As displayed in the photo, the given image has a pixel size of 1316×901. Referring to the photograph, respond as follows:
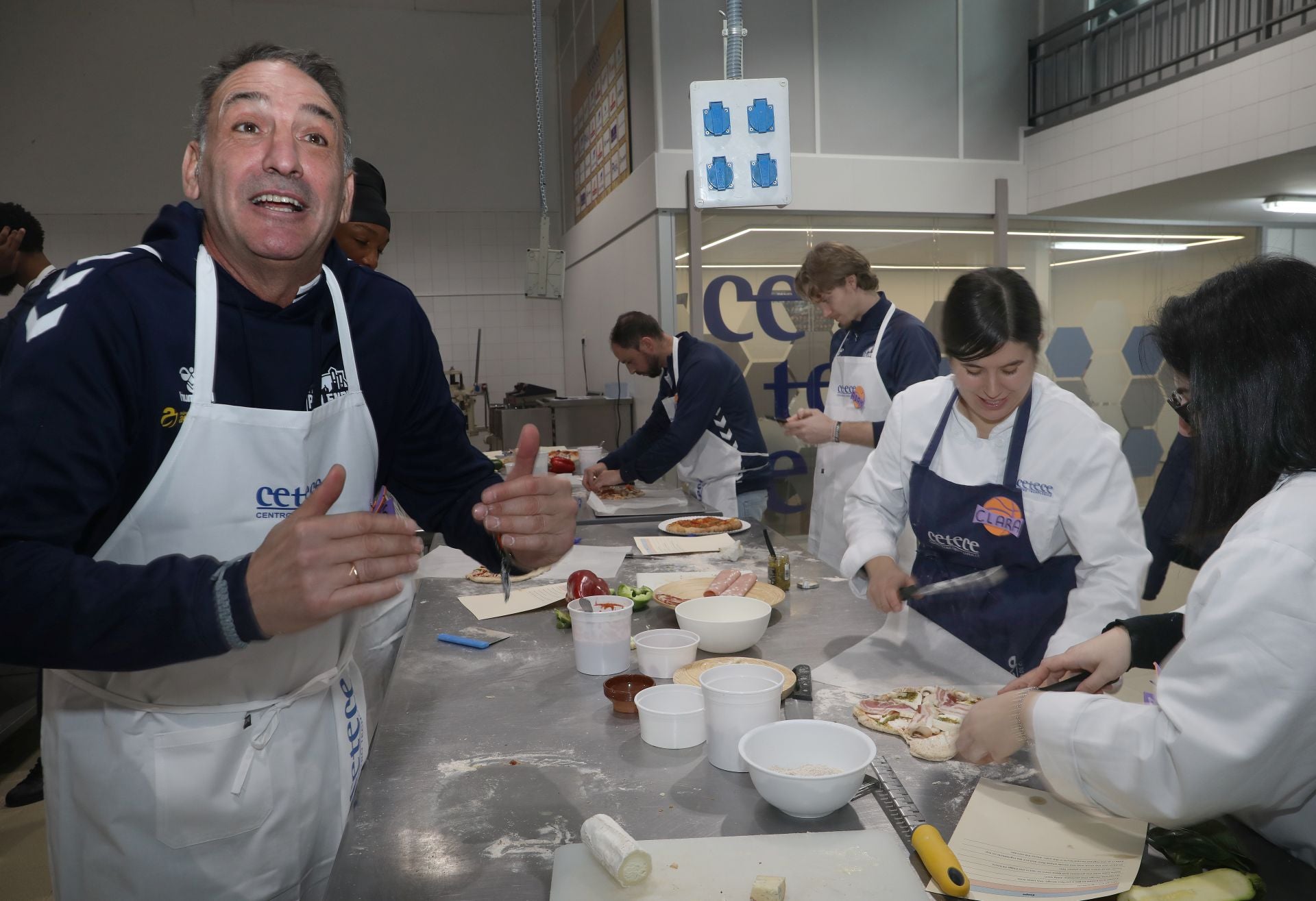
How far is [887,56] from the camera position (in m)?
5.91

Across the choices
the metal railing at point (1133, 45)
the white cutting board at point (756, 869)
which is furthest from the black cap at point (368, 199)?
the metal railing at point (1133, 45)

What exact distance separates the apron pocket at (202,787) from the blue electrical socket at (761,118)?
320 cm

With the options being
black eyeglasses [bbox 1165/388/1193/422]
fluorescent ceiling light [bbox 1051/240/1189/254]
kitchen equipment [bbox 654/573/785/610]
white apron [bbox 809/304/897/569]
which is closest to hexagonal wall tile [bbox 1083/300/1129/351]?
fluorescent ceiling light [bbox 1051/240/1189/254]

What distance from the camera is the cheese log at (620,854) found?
979 millimetres

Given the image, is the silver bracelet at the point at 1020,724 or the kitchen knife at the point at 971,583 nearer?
the silver bracelet at the point at 1020,724

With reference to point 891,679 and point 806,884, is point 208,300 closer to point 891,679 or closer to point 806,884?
point 806,884

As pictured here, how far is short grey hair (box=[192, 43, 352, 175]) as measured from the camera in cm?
141

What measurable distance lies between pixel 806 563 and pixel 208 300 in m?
1.81

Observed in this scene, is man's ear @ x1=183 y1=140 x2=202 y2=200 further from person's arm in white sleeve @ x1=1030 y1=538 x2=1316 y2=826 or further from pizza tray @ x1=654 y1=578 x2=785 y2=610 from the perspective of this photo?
person's arm in white sleeve @ x1=1030 y1=538 x2=1316 y2=826

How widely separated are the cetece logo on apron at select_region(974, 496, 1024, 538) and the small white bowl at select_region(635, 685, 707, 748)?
95 centimetres

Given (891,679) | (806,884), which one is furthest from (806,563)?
(806,884)

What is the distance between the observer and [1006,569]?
2029 mm

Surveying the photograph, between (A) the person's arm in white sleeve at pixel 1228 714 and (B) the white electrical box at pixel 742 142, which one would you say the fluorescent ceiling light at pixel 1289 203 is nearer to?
(B) the white electrical box at pixel 742 142

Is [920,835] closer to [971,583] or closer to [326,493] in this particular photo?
[326,493]
